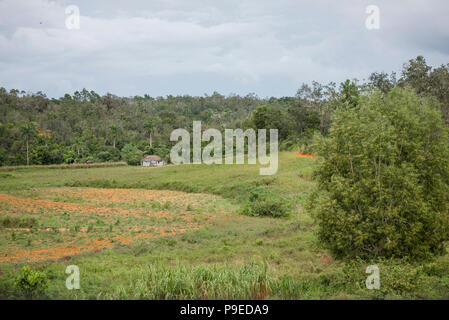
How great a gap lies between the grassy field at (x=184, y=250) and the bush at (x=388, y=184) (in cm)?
74

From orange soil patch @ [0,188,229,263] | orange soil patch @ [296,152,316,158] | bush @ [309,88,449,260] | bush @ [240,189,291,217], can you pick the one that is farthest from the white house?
bush @ [309,88,449,260]

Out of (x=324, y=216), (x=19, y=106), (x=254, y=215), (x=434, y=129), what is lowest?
(x=254, y=215)

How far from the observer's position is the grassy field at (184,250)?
33.9ft

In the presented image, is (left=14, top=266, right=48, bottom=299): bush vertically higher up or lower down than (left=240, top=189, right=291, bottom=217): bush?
higher up

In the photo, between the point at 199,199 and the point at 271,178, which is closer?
the point at 199,199

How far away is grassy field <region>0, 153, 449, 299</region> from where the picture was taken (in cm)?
1034

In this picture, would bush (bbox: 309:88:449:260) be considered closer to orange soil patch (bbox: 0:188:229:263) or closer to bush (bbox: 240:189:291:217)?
orange soil patch (bbox: 0:188:229:263)

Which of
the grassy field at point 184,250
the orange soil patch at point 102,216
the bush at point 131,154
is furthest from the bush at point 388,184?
the bush at point 131,154

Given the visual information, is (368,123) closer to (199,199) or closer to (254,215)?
(254,215)

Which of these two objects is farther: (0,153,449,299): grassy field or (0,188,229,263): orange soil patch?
(0,188,229,263): orange soil patch

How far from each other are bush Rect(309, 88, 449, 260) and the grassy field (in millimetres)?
737

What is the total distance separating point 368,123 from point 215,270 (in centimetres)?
621
